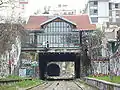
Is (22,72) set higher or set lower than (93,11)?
lower

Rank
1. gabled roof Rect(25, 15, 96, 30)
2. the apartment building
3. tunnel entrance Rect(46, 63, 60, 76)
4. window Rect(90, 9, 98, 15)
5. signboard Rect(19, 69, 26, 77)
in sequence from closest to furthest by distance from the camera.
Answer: signboard Rect(19, 69, 26, 77) < gabled roof Rect(25, 15, 96, 30) < tunnel entrance Rect(46, 63, 60, 76) < the apartment building < window Rect(90, 9, 98, 15)

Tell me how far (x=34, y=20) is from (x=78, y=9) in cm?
8412

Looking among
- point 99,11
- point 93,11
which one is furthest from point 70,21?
point 99,11

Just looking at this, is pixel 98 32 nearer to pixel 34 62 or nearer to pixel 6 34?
pixel 34 62

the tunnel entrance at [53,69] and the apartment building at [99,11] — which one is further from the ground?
the apartment building at [99,11]

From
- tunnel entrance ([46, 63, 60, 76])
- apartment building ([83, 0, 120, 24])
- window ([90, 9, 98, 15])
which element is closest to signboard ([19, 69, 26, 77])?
tunnel entrance ([46, 63, 60, 76])

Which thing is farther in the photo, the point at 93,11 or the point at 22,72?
the point at 93,11

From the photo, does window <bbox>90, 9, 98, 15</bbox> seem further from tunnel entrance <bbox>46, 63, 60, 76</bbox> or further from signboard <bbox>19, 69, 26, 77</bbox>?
signboard <bbox>19, 69, 26, 77</bbox>

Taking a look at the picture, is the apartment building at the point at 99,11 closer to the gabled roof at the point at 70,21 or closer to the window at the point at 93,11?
the window at the point at 93,11

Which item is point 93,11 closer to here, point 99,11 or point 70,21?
point 99,11

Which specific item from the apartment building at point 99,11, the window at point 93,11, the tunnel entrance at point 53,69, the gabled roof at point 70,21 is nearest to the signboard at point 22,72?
the gabled roof at point 70,21

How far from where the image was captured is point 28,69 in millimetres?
81625

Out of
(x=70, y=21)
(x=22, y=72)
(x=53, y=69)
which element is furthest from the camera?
(x=53, y=69)

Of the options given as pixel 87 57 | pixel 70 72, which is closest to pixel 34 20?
pixel 87 57
